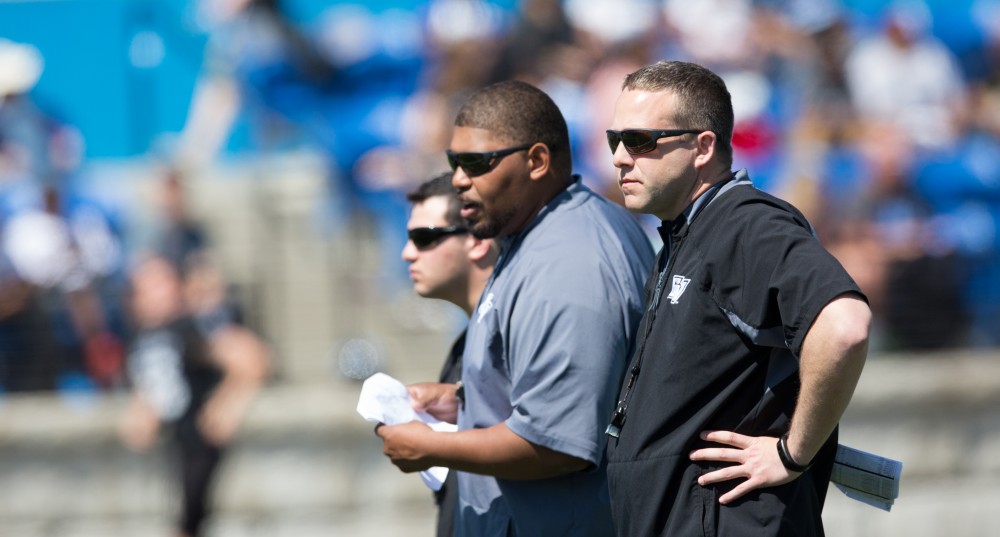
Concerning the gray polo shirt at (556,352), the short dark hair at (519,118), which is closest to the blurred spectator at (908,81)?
the short dark hair at (519,118)

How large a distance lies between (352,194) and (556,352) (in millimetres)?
6370

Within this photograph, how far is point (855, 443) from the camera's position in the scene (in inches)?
301

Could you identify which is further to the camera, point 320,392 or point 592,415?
point 320,392

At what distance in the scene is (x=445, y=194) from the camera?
4.18 metres

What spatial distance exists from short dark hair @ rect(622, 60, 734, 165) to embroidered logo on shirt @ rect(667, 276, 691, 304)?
32cm

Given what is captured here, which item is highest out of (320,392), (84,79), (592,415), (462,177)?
(84,79)

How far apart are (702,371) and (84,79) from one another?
893cm

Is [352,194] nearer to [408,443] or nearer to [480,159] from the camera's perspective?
[480,159]

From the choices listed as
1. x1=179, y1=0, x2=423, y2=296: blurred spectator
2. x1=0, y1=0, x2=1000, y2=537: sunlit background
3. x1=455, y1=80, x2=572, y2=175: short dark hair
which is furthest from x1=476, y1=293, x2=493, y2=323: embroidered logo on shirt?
x1=179, y1=0, x2=423, y2=296: blurred spectator

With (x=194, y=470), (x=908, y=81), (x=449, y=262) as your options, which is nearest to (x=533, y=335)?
(x=449, y=262)

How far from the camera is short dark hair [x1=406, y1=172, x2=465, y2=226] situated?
412cm

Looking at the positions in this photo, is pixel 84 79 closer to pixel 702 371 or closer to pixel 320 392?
pixel 320 392

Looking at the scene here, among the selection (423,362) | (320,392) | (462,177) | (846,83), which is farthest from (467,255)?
(846,83)

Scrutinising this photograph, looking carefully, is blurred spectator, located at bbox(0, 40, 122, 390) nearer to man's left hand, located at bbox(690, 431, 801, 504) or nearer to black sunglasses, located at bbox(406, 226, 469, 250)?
black sunglasses, located at bbox(406, 226, 469, 250)
